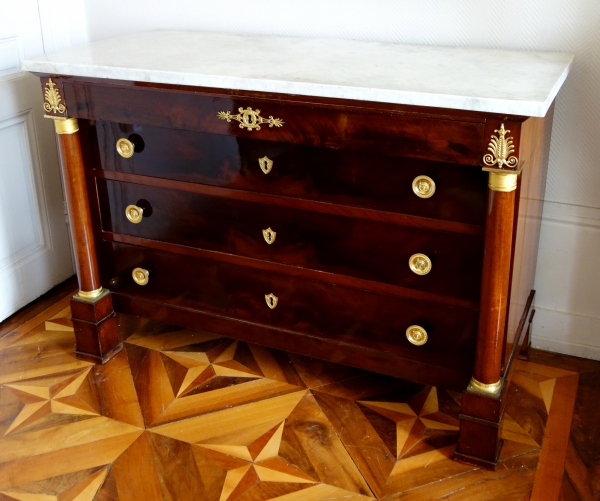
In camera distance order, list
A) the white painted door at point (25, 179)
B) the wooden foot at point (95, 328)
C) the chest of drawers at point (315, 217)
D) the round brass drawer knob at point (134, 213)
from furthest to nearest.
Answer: the white painted door at point (25, 179) < the wooden foot at point (95, 328) < the round brass drawer knob at point (134, 213) < the chest of drawers at point (315, 217)

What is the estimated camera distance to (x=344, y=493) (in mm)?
1455

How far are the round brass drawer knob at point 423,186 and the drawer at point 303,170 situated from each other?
0.04ft

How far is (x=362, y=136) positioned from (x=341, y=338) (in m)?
0.51

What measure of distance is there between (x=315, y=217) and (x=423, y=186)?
267mm

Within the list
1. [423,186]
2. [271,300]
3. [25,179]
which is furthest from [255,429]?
[25,179]

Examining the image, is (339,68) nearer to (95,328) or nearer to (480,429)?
(480,429)

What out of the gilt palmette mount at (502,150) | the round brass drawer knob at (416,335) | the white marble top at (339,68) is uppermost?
the white marble top at (339,68)

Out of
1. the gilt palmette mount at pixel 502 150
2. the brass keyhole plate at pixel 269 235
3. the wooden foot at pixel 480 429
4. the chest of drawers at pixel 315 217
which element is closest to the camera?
the gilt palmette mount at pixel 502 150

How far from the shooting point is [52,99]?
1.67 metres

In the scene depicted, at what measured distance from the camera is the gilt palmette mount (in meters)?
1.27

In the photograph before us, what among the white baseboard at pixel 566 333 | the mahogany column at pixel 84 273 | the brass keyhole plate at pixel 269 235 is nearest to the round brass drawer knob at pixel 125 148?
the mahogany column at pixel 84 273

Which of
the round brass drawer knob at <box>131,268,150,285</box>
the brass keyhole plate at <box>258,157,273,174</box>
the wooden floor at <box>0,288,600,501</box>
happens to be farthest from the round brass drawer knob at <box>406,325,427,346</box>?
the round brass drawer knob at <box>131,268,150,285</box>

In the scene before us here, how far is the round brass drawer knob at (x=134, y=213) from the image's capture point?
1.76m

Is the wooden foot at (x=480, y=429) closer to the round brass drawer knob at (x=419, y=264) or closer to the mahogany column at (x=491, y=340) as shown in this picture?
the mahogany column at (x=491, y=340)
